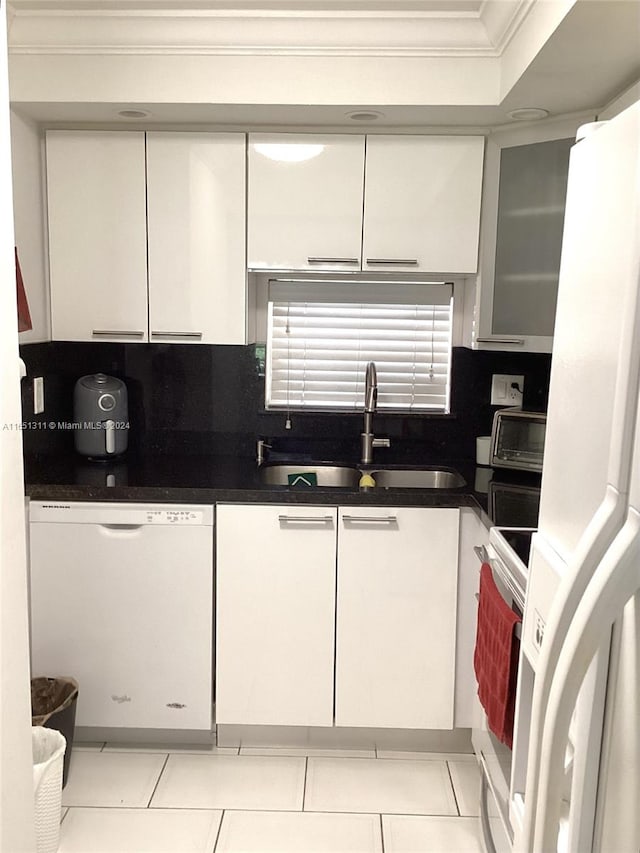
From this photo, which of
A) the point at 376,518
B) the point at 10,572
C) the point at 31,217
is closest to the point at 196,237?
the point at 31,217

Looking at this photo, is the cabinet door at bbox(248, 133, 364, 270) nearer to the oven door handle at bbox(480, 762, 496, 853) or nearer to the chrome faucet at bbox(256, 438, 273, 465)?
the chrome faucet at bbox(256, 438, 273, 465)

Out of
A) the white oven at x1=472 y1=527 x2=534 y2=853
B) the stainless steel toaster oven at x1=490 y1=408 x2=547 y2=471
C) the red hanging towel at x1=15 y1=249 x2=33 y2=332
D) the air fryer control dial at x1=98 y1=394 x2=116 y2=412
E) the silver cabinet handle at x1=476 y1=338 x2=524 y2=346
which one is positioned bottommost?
the white oven at x1=472 y1=527 x2=534 y2=853

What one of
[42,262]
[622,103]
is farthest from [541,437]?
[42,262]

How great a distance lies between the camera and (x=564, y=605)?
2.99 feet

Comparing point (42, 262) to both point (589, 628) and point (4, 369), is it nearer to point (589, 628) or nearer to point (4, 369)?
point (4, 369)

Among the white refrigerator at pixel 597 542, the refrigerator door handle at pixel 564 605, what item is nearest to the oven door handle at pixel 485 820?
the white refrigerator at pixel 597 542

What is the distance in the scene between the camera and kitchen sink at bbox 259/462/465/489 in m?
3.03

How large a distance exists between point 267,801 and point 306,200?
2045 millimetres

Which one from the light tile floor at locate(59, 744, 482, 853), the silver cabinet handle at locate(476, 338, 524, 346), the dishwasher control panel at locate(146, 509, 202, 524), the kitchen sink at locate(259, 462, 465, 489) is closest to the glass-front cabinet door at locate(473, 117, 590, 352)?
the silver cabinet handle at locate(476, 338, 524, 346)

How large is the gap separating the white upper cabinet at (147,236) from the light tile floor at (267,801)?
1502 mm

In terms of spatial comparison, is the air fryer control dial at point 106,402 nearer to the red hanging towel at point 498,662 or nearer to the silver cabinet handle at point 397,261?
the silver cabinet handle at point 397,261

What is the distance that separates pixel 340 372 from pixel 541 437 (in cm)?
88

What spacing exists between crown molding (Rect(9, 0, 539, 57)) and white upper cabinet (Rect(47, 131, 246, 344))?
0.34 metres

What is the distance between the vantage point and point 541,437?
281 centimetres
